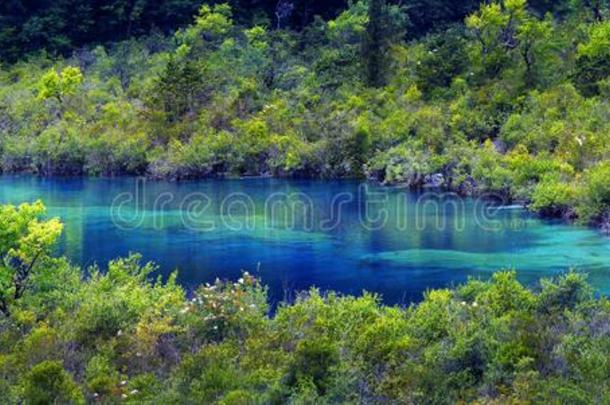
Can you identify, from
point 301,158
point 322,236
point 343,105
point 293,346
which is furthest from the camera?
point 343,105

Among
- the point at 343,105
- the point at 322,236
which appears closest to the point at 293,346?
the point at 322,236

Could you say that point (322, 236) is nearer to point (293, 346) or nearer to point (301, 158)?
point (293, 346)

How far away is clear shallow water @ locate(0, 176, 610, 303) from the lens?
23344 millimetres

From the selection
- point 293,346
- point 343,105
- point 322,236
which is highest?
point 343,105

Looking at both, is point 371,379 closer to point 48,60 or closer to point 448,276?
point 448,276

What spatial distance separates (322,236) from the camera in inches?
1136

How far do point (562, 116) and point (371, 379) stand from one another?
29644 mm

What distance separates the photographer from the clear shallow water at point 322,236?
2334 cm

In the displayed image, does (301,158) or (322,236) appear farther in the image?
(301,158)

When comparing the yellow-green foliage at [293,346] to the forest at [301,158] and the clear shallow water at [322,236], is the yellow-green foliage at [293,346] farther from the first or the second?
the clear shallow water at [322,236]

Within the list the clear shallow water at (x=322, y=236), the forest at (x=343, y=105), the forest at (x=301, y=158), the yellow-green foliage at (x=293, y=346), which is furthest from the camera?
the forest at (x=343, y=105)

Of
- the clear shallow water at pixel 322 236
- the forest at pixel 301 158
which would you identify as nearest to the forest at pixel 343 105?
the forest at pixel 301 158

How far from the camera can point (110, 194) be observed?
40219 mm

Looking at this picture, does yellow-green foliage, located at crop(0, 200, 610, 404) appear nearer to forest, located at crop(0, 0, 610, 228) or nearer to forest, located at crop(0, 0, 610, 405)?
forest, located at crop(0, 0, 610, 405)
